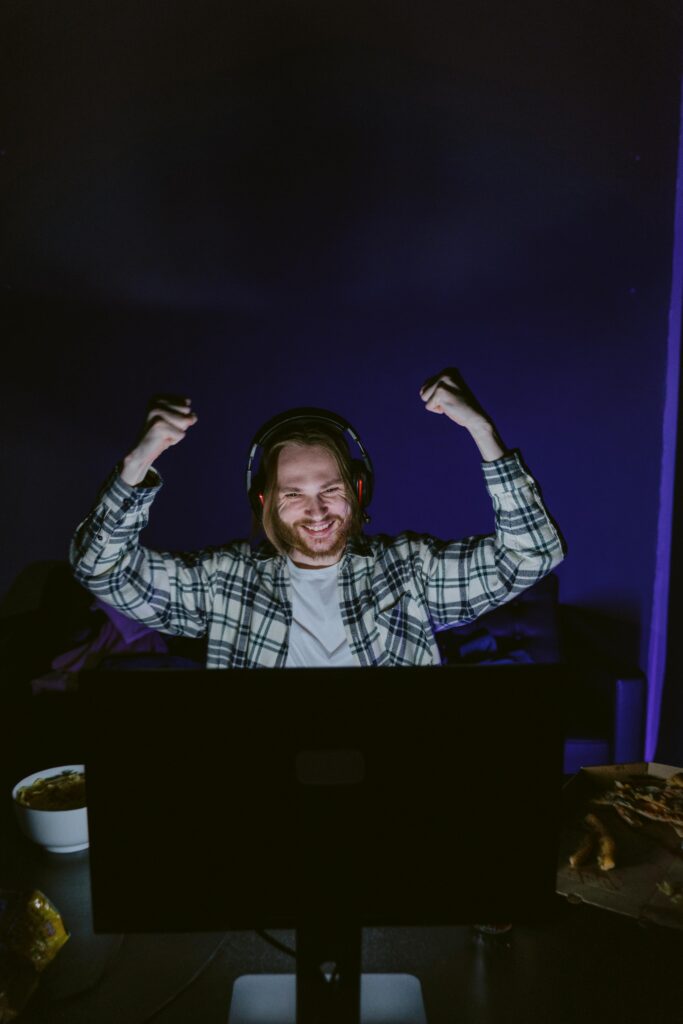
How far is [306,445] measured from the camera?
1.79 m

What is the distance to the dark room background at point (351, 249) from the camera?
2.82 metres

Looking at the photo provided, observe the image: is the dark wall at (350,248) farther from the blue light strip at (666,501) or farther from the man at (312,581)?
the man at (312,581)

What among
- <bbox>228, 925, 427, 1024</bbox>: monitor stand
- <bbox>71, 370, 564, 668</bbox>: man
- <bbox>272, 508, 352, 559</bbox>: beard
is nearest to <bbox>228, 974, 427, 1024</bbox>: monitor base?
<bbox>228, 925, 427, 1024</bbox>: monitor stand

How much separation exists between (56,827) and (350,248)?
2.48m

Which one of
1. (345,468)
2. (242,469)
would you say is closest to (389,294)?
(242,469)

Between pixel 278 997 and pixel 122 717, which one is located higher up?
pixel 122 717

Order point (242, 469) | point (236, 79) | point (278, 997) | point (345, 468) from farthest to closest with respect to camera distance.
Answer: point (242, 469)
point (236, 79)
point (345, 468)
point (278, 997)

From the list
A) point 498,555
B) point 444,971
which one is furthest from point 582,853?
point 498,555

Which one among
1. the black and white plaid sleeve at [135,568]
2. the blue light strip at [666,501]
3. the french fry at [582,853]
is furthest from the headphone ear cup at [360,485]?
the blue light strip at [666,501]

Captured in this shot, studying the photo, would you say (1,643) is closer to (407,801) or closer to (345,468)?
(345,468)

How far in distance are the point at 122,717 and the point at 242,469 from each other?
2.42 metres

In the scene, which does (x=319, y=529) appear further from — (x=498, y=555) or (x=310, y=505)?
(x=498, y=555)

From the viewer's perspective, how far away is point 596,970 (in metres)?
0.86

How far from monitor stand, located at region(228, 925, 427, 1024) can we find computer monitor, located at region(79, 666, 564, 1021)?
28mm
